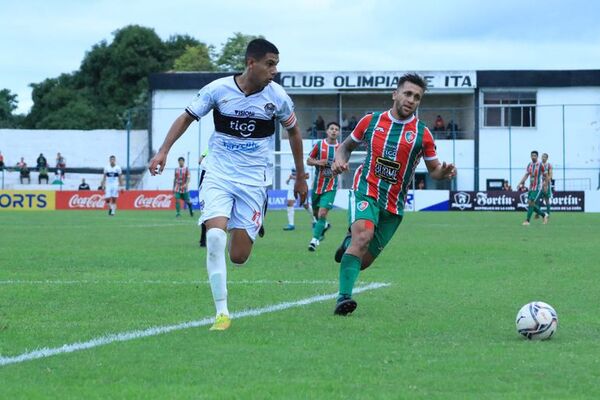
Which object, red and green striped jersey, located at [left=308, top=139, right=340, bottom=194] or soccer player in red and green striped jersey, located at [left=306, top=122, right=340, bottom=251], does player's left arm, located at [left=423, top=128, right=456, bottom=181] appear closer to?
soccer player in red and green striped jersey, located at [left=306, top=122, right=340, bottom=251]

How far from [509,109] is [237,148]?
182ft

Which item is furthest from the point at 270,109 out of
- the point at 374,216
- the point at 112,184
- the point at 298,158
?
the point at 112,184

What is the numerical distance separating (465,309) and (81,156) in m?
60.9

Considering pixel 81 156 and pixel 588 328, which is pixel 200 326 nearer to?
pixel 588 328

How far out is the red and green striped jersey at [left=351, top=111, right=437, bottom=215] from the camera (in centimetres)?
993

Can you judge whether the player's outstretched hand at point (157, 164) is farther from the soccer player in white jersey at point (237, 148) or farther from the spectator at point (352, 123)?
the spectator at point (352, 123)

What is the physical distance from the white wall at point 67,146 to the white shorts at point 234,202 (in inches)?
2339

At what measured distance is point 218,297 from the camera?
28.5 ft

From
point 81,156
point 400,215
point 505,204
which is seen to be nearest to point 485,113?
point 505,204

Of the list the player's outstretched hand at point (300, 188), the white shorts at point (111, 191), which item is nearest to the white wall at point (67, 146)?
the white shorts at point (111, 191)

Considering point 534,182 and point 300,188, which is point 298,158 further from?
point 534,182

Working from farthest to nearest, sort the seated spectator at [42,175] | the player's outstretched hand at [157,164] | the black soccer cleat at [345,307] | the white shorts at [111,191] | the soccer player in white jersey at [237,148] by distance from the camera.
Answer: the seated spectator at [42,175] < the white shorts at [111,191] < the black soccer cleat at [345,307] < the soccer player in white jersey at [237,148] < the player's outstretched hand at [157,164]

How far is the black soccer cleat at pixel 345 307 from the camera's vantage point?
933cm

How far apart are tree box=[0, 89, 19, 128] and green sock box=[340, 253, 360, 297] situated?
9194cm
